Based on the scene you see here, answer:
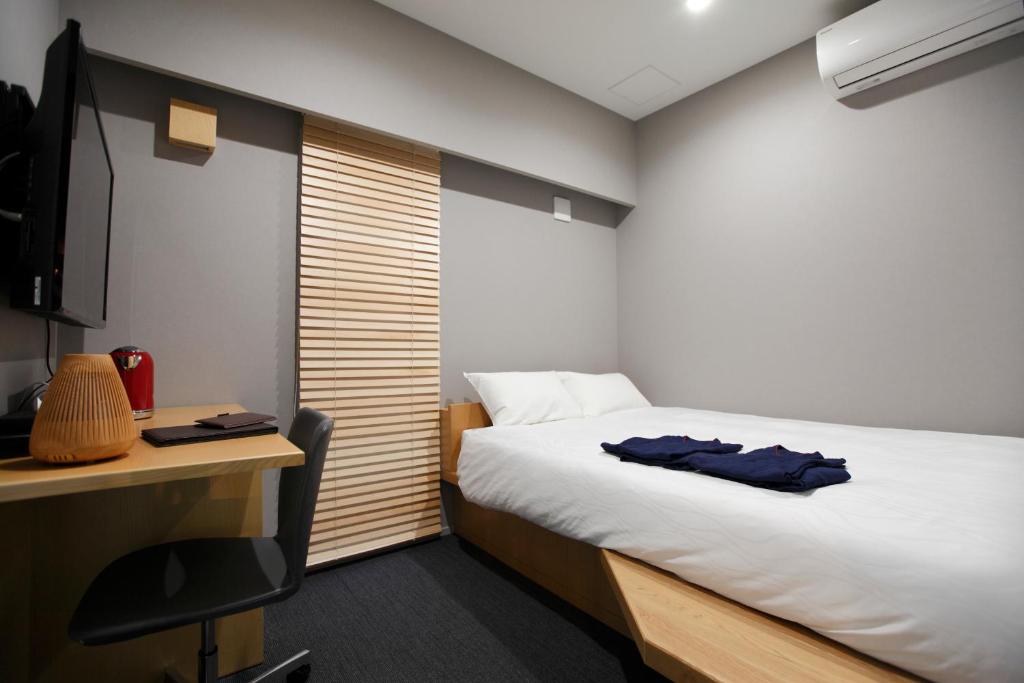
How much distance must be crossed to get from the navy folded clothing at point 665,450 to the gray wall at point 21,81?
77.1 inches

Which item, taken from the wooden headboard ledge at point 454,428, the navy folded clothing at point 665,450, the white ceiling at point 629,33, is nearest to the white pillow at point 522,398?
the wooden headboard ledge at point 454,428

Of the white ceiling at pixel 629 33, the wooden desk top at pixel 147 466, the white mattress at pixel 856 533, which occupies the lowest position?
the white mattress at pixel 856 533

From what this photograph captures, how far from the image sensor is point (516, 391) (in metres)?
2.82

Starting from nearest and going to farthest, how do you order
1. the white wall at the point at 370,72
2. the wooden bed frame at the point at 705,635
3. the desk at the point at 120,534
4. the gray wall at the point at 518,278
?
the wooden bed frame at the point at 705,635, the desk at the point at 120,534, the white wall at the point at 370,72, the gray wall at the point at 518,278

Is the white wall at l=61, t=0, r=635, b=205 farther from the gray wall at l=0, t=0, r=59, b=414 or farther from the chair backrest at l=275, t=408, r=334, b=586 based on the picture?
the chair backrest at l=275, t=408, r=334, b=586

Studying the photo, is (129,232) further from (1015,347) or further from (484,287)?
(1015,347)

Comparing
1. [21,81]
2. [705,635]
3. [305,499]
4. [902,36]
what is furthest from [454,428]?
[902,36]

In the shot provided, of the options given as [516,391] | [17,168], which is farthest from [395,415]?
[17,168]

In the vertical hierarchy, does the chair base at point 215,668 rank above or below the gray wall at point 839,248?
below

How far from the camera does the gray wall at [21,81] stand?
1271 mm

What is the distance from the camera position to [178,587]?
1194 millimetres

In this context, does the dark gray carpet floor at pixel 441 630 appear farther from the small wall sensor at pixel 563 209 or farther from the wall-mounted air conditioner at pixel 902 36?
the wall-mounted air conditioner at pixel 902 36

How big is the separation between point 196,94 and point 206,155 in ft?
0.94

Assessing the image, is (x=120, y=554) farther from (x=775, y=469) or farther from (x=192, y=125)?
(x=775, y=469)
